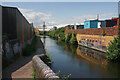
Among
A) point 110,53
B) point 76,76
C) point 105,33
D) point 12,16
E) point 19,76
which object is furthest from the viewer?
point 105,33

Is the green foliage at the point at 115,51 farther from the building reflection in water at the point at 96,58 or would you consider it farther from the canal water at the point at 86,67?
the building reflection in water at the point at 96,58

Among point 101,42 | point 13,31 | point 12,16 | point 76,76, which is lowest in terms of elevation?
point 76,76

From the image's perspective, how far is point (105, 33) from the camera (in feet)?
72.4

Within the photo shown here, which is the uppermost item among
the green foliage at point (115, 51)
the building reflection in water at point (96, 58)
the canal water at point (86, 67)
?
the green foliage at point (115, 51)

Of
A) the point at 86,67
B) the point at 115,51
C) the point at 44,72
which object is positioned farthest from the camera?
the point at 115,51

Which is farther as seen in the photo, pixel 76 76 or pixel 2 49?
pixel 76 76

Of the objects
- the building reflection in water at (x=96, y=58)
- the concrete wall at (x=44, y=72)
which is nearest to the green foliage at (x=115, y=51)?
the building reflection in water at (x=96, y=58)

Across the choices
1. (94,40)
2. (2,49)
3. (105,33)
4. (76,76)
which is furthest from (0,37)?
(94,40)

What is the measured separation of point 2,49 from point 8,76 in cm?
282

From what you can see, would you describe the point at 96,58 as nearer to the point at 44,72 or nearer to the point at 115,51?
the point at 115,51

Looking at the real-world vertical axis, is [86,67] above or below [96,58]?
below

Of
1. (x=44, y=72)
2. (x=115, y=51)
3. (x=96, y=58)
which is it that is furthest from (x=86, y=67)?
(x=44, y=72)

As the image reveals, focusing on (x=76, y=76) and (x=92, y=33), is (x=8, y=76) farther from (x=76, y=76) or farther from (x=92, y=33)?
(x=92, y=33)

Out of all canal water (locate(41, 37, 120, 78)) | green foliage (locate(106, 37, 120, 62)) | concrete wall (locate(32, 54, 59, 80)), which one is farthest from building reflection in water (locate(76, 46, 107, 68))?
concrete wall (locate(32, 54, 59, 80))
